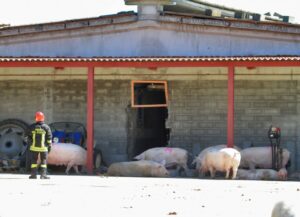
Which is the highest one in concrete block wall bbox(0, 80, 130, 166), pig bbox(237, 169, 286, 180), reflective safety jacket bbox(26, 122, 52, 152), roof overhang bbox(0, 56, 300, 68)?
roof overhang bbox(0, 56, 300, 68)

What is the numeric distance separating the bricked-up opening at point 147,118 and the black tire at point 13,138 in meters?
3.52

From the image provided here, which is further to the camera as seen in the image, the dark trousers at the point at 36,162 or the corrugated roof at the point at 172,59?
the corrugated roof at the point at 172,59

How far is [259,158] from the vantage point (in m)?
21.5

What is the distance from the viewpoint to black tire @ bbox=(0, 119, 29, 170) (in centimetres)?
2366

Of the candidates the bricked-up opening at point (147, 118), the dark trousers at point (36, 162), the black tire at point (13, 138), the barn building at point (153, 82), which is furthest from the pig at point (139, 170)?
the black tire at point (13, 138)

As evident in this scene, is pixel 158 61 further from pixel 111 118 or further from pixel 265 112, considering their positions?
pixel 265 112

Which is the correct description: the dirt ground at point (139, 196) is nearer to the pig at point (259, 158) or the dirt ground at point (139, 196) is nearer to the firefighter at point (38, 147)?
the firefighter at point (38, 147)

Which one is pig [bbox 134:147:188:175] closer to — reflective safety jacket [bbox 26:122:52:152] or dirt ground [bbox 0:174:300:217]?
dirt ground [bbox 0:174:300:217]

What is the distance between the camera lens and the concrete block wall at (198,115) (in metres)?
22.9

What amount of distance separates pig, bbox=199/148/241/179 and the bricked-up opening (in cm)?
353

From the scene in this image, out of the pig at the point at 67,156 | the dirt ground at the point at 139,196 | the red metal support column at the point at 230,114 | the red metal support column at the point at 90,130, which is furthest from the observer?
the pig at the point at 67,156

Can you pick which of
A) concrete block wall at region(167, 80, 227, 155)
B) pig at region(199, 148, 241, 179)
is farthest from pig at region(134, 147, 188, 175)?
pig at region(199, 148, 241, 179)

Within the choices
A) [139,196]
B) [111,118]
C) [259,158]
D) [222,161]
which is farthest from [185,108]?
[139,196]

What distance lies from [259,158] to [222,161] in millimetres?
2074
